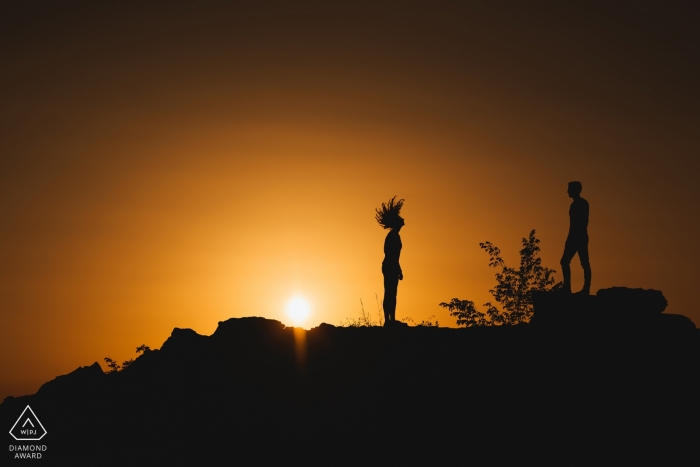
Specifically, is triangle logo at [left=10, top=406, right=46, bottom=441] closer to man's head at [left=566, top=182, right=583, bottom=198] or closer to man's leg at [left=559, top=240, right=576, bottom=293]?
man's leg at [left=559, top=240, right=576, bottom=293]

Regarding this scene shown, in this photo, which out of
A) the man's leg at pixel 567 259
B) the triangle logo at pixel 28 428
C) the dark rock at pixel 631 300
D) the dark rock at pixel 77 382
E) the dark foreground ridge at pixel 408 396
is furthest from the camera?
the dark rock at pixel 77 382

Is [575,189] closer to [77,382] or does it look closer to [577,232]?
[577,232]

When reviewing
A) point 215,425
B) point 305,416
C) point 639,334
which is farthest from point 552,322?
point 215,425

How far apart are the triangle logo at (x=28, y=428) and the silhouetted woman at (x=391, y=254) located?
427 inches

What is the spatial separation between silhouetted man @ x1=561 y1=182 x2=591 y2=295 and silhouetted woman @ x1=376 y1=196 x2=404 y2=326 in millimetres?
4489

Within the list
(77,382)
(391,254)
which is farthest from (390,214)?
(77,382)

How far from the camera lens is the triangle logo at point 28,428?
2033 cm

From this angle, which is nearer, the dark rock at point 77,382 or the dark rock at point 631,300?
the dark rock at point 631,300

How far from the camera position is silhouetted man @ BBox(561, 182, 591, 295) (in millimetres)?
18578

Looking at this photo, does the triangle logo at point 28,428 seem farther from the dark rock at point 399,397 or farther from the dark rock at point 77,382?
the dark rock at point 77,382

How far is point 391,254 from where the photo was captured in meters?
18.4

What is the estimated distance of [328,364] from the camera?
764 inches

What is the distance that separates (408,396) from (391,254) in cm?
369

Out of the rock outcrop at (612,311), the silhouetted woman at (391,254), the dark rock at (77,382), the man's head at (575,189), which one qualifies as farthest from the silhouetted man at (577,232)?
the dark rock at (77,382)
